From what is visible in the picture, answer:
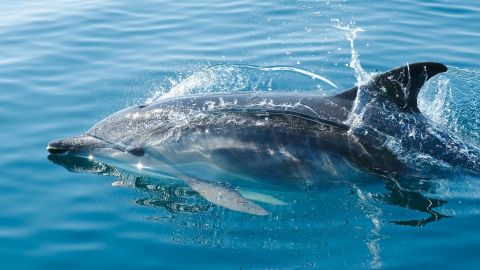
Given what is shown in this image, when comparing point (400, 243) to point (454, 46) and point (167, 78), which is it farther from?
point (454, 46)

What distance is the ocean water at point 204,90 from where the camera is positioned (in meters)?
7.68

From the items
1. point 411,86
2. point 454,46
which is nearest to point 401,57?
point 454,46

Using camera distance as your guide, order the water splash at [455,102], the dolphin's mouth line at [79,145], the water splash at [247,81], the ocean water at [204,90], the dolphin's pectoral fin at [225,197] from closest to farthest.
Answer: the ocean water at [204,90] < the dolphin's pectoral fin at [225,197] < the dolphin's mouth line at [79,145] < the water splash at [455,102] < the water splash at [247,81]

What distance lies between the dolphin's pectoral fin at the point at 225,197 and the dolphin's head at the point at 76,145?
5.65 ft

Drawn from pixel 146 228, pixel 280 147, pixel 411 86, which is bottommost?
pixel 146 228

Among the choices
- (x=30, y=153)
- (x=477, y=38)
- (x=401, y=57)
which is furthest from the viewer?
(x=477, y=38)

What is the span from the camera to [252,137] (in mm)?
9289

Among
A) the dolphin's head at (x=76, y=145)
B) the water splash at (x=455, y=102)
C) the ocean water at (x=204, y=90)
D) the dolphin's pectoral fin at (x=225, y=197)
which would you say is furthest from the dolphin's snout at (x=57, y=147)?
the water splash at (x=455, y=102)

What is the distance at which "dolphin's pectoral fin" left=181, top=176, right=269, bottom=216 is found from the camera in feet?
27.3

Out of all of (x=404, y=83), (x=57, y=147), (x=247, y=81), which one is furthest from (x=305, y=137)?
(x=247, y=81)

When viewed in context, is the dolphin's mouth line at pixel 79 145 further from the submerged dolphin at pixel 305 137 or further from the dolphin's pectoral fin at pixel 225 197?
the dolphin's pectoral fin at pixel 225 197

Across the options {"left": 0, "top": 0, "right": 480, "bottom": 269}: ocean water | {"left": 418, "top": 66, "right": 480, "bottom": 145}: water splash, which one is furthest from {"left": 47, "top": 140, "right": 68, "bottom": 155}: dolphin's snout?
{"left": 418, "top": 66, "right": 480, "bottom": 145}: water splash

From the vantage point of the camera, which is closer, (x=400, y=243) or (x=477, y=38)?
(x=400, y=243)

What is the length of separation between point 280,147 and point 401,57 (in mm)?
7064
